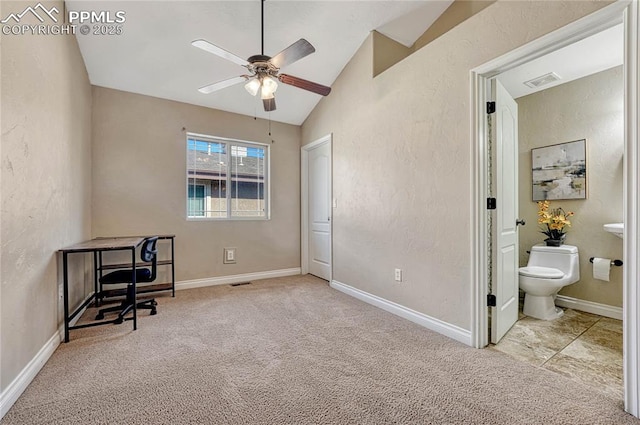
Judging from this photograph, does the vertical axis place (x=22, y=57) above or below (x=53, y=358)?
above

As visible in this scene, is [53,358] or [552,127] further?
[552,127]

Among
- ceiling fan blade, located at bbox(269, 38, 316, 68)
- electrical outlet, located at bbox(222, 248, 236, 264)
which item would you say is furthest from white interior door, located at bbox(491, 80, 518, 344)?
electrical outlet, located at bbox(222, 248, 236, 264)

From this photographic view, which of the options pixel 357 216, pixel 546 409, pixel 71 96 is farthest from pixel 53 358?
pixel 546 409

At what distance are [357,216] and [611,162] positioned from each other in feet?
8.34

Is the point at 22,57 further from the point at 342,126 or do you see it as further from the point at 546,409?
the point at 546,409

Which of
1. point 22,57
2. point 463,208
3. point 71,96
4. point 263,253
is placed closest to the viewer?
point 22,57

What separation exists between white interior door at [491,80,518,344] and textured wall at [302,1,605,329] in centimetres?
24

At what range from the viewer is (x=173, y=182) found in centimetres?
375

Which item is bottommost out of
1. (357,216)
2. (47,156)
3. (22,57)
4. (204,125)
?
(357,216)

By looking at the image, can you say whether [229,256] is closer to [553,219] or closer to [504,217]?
[504,217]

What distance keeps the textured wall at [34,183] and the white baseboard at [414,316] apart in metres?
2.75

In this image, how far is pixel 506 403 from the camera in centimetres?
151

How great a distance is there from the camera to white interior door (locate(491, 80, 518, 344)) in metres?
2.20

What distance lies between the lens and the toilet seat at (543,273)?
2668 mm
